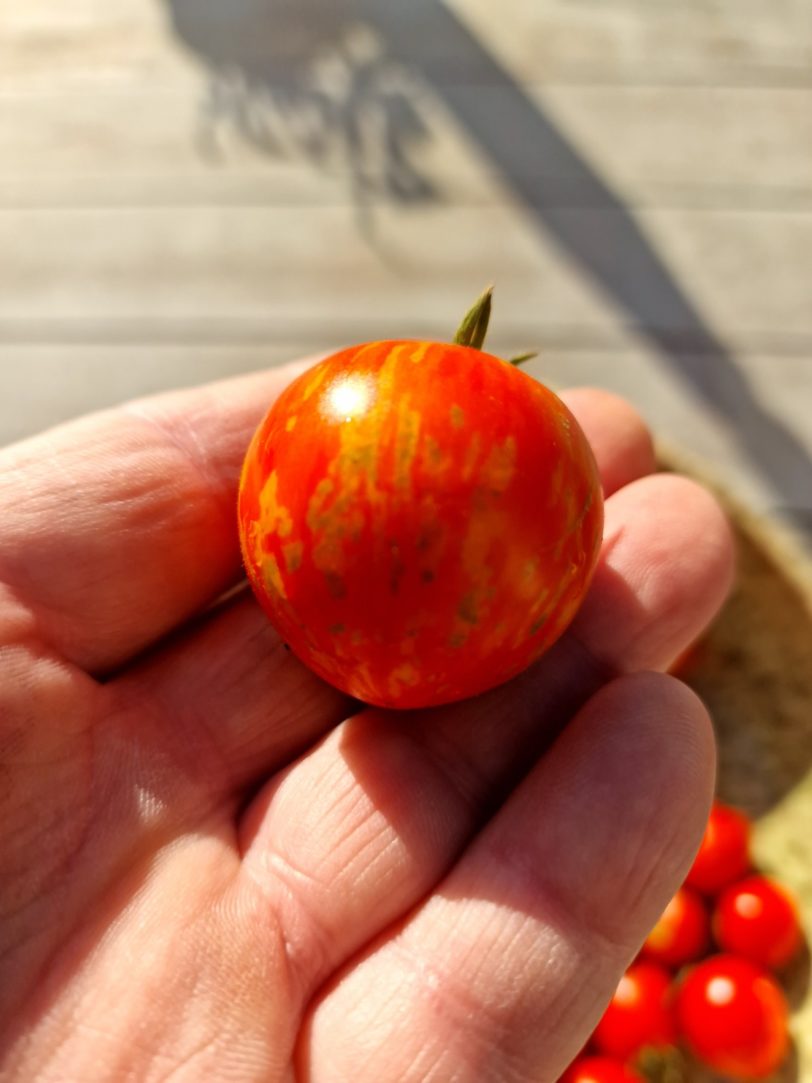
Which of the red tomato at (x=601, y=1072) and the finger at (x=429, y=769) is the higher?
the finger at (x=429, y=769)

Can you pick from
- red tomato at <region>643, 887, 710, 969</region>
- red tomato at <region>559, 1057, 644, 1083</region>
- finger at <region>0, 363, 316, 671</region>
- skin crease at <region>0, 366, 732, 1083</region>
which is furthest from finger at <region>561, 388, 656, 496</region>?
red tomato at <region>559, 1057, 644, 1083</region>

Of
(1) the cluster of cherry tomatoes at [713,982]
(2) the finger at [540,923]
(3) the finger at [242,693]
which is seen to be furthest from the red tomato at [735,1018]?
(3) the finger at [242,693]

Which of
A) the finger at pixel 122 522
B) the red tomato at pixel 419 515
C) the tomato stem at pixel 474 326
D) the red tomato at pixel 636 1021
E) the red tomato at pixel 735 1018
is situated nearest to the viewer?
the red tomato at pixel 419 515

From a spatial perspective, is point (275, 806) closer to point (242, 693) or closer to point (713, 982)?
point (242, 693)

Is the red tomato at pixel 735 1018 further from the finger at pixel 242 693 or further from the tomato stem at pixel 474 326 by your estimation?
the tomato stem at pixel 474 326

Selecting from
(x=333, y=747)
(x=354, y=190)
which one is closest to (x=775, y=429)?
(x=354, y=190)

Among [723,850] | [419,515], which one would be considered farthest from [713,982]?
[419,515]

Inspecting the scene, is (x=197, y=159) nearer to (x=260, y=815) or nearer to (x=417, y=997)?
(x=260, y=815)
